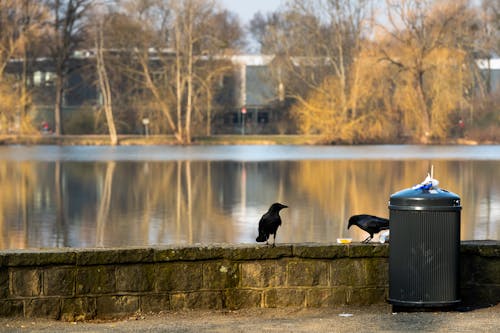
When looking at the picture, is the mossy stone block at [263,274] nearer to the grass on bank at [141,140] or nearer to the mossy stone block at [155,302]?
the mossy stone block at [155,302]

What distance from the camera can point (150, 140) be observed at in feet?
309

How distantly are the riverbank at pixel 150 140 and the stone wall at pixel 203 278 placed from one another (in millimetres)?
81087

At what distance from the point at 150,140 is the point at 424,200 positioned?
84.7 m

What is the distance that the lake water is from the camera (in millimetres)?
26219

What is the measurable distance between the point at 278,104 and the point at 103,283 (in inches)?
3814

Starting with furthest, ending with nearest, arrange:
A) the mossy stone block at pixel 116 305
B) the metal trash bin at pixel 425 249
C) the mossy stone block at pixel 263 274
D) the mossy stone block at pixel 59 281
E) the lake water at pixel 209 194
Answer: the lake water at pixel 209 194, the mossy stone block at pixel 263 274, the mossy stone block at pixel 116 305, the mossy stone block at pixel 59 281, the metal trash bin at pixel 425 249

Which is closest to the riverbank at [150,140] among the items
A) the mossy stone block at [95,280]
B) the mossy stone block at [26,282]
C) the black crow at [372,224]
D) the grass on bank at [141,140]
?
the grass on bank at [141,140]

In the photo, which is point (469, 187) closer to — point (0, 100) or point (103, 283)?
point (103, 283)

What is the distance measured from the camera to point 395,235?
10.2 m

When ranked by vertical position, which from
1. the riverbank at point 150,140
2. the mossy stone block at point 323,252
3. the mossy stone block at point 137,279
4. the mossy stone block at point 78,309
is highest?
the mossy stone block at point 323,252

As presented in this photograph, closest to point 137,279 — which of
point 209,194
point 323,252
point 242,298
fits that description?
point 242,298

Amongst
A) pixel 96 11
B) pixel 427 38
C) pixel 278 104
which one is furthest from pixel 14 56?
pixel 427 38

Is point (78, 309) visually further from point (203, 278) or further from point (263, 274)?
point (263, 274)

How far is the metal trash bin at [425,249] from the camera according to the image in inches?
396
